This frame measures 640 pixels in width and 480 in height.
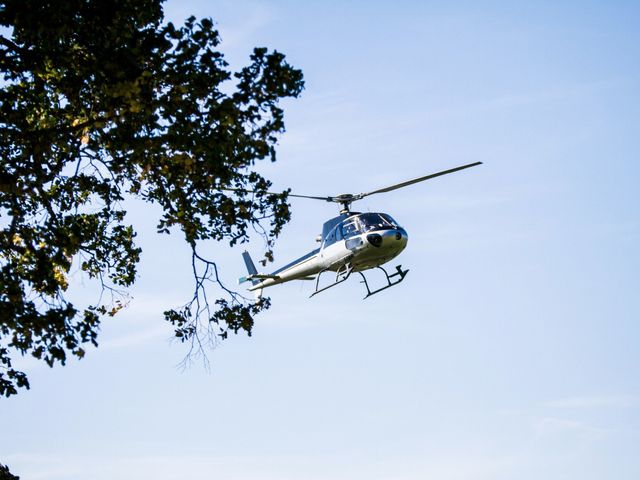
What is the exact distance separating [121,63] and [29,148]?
2.42 meters

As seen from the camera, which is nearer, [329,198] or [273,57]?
[273,57]

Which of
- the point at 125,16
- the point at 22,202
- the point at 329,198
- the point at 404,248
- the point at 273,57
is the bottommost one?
the point at 22,202

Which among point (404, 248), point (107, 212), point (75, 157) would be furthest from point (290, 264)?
Answer: point (75, 157)

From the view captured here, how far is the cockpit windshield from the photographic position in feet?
86.4

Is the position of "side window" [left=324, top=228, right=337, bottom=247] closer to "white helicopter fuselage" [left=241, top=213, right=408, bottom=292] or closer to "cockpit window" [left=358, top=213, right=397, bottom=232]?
"white helicopter fuselage" [left=241, top=213, right=408, bottom=292]

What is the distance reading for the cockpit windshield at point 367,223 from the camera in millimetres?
26344

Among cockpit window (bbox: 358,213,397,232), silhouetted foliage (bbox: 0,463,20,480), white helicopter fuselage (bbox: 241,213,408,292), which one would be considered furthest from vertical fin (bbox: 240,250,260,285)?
silhouetted foliage (bbox: 0,463,20,480)

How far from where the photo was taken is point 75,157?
16.4 metres

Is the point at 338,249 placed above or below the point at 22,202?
above

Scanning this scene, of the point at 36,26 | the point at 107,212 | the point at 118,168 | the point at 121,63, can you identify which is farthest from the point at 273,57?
the point at 107,212

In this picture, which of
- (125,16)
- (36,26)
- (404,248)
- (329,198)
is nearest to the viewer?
(36,26)

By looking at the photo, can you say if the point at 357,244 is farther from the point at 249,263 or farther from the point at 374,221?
the point at 249,263

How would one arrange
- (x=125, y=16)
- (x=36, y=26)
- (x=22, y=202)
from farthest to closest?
(x=22, y=202)
(x=125, y=16)
(x=36, y=26)

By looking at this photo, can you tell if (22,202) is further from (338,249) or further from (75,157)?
(338,249)
